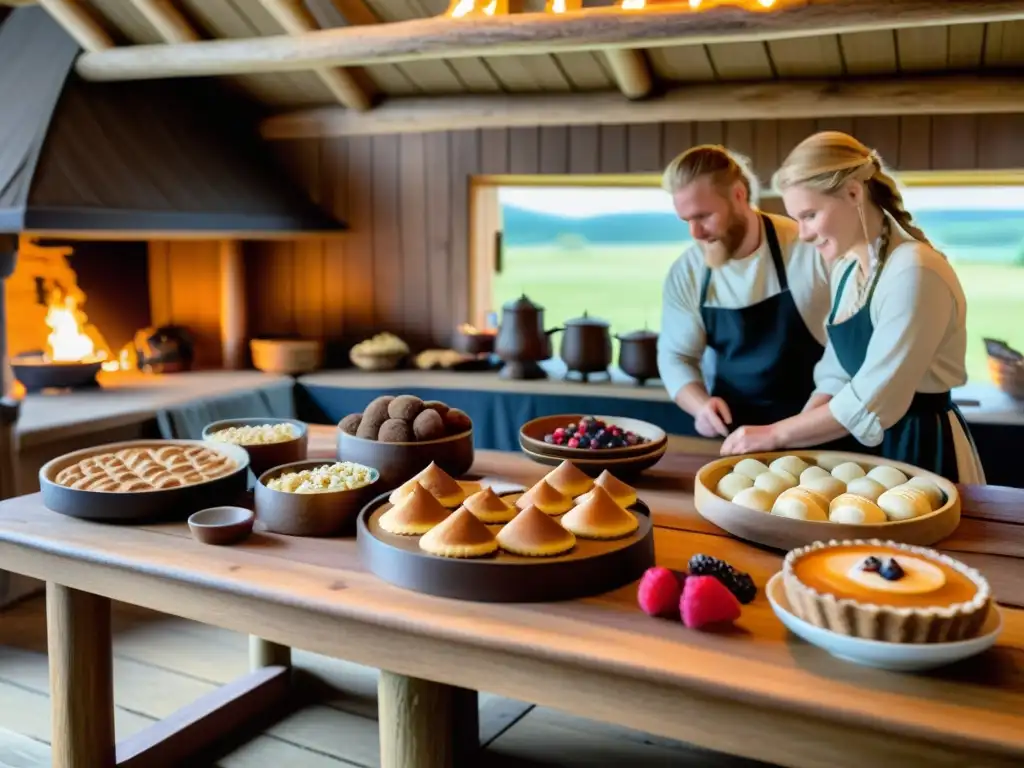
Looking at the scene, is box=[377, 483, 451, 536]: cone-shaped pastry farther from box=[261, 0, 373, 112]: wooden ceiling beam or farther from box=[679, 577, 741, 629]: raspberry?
box=[261, 0, 373, 112]: wooden ceiling beam

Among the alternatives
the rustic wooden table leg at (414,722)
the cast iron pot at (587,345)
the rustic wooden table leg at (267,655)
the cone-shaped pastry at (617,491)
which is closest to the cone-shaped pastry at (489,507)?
the cone-shaped pastry at (617,491)

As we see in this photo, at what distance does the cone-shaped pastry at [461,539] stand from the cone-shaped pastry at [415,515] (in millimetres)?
75

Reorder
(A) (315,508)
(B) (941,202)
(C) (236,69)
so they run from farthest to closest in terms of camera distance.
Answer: (B) (941,202) < (C) (236,69) < (A) (315,508)

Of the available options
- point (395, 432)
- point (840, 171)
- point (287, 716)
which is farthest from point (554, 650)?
point (287, 716)

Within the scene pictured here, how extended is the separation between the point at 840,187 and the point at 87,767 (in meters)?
2.12

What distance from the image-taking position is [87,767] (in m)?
2.10

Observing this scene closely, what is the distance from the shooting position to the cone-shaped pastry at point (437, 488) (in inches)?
68.2

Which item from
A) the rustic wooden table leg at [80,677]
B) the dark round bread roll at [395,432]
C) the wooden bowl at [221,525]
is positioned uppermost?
the dark round bread roll at [395,432]

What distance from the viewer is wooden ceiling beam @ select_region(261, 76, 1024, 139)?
144 inches

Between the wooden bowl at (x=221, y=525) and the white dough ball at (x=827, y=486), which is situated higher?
the white dough ball at (x=827, y=486)

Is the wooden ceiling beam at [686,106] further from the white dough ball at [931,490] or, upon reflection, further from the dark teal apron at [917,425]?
the white dough ball at [931,490]

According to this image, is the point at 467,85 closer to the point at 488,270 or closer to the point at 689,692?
the point at 488,270

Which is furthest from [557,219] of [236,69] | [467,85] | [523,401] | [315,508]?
[315,508]

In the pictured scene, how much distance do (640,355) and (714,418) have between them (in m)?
1.44
